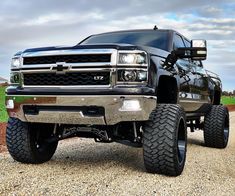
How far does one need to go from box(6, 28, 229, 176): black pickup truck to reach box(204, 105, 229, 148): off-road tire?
2771mm

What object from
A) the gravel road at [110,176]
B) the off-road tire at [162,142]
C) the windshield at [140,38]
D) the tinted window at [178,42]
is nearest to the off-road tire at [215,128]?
the gravel road at [110,176]

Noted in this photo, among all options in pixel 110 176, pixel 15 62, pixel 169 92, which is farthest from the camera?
pixel 169 92

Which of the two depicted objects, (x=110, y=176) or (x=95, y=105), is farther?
(x=110, y=176)

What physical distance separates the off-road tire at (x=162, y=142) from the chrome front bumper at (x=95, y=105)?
209mm

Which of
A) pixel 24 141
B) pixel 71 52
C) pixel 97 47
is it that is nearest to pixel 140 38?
pixel 97 47

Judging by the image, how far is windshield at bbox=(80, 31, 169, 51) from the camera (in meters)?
6.70

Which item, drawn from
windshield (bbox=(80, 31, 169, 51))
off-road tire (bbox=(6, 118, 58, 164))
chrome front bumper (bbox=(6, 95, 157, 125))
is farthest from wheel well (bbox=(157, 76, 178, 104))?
off-road tire (bbox=(6, 118, 58, 164))

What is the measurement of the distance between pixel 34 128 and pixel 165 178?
2075mm

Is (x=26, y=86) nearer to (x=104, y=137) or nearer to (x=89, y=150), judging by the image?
(x=104, y=137)

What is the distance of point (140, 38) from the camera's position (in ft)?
22.5

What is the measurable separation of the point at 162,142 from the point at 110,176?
0.76 meters

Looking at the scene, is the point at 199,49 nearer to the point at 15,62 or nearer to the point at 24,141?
the point at 15,62

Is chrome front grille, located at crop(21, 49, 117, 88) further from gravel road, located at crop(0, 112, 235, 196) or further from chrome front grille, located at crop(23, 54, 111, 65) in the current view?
gravel road, located at crop(0, 112, 235, 196)

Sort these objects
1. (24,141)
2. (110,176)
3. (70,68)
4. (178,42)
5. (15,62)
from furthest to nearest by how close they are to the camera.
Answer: (178,42) → (24,141) → (15,62) → (110,176) → (70,68)
